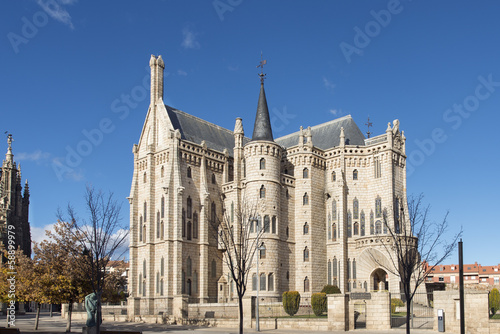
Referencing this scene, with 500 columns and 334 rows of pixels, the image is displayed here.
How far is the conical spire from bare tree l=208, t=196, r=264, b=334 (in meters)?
6.87

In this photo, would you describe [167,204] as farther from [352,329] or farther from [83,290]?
[352,329]

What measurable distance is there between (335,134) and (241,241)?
2953cm

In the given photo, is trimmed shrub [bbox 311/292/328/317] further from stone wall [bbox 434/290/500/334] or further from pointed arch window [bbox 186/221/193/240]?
pointed arch window [bbox 186/221/193/240]

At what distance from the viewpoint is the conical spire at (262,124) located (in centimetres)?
5172

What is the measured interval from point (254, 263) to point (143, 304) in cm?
1096


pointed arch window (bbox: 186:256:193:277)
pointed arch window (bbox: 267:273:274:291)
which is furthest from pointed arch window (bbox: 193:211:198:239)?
pointed arch window (bbox: 267:273:274:291)

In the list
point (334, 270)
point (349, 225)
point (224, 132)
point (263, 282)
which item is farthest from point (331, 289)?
point (224, 132)

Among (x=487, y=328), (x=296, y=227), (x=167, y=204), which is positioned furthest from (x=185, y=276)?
(x=487, y=328)

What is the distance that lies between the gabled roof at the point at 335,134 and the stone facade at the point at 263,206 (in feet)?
1.52

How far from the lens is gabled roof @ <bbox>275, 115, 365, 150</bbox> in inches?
2203

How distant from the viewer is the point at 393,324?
3020 centimetres

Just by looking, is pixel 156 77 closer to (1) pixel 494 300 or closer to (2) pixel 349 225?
(2) pixel 349 225

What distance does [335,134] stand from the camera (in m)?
57.9

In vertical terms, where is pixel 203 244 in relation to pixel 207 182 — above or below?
below
